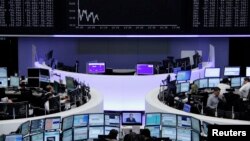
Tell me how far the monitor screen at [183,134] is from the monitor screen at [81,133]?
1406mm

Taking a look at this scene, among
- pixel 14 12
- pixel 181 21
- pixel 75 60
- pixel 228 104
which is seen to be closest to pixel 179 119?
pixel 228 104

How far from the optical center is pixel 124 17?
13219 millimetres

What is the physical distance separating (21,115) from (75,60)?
7901 millimetres

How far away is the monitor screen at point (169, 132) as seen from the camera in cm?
843

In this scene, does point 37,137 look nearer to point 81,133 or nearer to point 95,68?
point 81,133

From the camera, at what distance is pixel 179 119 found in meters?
8.35

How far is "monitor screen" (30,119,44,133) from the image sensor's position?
7.82 m

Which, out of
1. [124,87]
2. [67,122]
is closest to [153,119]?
[67,122]

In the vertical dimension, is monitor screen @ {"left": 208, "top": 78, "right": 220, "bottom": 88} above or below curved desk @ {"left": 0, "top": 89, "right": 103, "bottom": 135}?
above

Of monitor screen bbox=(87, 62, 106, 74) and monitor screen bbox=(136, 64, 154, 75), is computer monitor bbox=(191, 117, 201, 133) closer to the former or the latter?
monitor screen bbox=(136, 64, 154, 75)

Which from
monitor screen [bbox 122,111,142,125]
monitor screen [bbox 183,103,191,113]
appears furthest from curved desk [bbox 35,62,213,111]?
monitor screen [bbox 122,111,142,125]

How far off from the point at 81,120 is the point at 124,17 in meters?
5.20

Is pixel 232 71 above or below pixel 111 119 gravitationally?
above

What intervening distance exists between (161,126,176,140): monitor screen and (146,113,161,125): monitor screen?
0.44 feet
